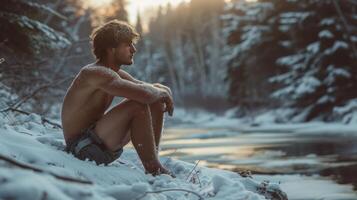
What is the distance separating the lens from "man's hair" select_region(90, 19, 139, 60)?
3758mm

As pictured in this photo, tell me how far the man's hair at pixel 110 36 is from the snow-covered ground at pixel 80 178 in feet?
2.52

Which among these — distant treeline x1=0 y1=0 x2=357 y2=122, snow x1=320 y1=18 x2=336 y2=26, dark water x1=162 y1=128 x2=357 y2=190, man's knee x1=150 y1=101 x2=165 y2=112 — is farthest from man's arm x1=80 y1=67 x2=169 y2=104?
snow x1=320 y1=18 x2=336 y2=26

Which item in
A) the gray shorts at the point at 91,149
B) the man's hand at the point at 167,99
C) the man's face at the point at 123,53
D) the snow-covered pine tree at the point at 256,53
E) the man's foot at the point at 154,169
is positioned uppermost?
the man's face at the point at 123,53

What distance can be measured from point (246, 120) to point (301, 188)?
19365 mm

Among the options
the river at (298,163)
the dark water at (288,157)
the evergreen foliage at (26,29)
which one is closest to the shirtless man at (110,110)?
the river at (298,163)

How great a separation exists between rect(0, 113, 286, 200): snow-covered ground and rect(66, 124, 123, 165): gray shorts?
0.06 meters

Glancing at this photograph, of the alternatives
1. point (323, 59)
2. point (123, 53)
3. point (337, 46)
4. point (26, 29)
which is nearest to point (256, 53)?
point (323, 59)

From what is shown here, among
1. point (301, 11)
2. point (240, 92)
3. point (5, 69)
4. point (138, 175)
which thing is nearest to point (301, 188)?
point (138, 175)

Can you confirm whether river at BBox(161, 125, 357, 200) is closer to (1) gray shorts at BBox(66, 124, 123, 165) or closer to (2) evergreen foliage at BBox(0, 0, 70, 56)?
(1) gray shorts at BBox(66, 124, 123, 165)

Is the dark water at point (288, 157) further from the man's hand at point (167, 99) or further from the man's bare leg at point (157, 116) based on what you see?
the man's hand at point (167, 99)

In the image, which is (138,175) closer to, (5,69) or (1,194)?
(1,194)

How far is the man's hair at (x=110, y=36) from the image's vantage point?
12.3 ft

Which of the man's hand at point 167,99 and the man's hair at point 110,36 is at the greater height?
the man's hair at point 110,36

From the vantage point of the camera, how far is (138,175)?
3.59m
